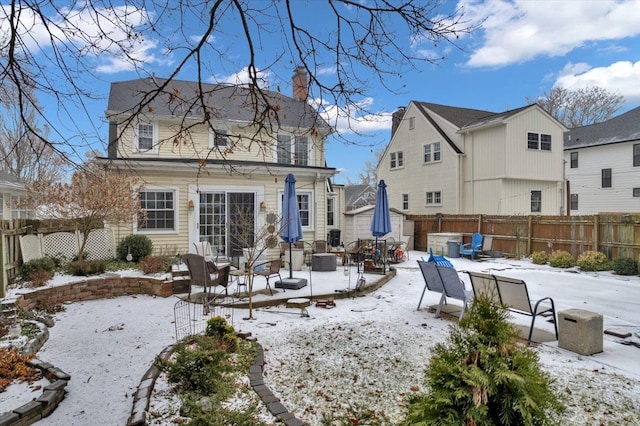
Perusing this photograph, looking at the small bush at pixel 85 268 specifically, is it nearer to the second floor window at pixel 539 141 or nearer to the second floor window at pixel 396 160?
the second floor window at pixel 396 160

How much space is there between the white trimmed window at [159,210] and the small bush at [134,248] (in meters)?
0.86

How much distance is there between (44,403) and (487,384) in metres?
3.59

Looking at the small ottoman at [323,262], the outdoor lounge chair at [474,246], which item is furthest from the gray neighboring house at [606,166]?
the small ottoman at [323,262]

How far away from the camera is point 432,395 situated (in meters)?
2.19

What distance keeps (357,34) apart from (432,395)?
328 centimetres

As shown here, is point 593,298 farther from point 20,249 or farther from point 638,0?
point 20,249

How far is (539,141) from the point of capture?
59.8 feet

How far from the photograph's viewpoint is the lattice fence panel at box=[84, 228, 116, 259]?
10867mm

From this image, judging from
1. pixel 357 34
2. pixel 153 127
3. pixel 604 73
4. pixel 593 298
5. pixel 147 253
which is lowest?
pixel 593 298

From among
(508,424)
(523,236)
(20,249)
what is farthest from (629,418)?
(523,236)

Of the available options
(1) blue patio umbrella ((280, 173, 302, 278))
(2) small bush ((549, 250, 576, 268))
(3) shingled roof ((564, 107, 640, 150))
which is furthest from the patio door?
(3) shingled roof ((564, 107, 640, 150))

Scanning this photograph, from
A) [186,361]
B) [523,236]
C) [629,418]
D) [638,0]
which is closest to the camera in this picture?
[629,418]

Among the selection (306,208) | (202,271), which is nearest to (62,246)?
(202,271)

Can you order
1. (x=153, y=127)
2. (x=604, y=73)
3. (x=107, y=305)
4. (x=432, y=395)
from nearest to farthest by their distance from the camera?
(x=432, y=395) → (x=107, y=305) → (x=153, y=127) → (x=604, y=73)
